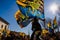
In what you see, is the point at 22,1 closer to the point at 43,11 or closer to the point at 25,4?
the point at 25,4

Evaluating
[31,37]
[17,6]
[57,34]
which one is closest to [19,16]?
[17,6]

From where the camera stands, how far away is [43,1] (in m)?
5.84

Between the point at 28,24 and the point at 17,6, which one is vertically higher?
the point at 17,6

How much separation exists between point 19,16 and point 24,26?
306 mm

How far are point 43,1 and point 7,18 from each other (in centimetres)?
110

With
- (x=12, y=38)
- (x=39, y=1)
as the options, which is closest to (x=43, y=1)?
(x=39, y=1)

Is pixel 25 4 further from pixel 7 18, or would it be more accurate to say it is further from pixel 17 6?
pixel 7 18

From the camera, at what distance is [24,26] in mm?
5719

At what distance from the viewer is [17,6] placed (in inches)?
228

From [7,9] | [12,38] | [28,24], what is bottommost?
[12,38]

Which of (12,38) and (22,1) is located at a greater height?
(22,1)

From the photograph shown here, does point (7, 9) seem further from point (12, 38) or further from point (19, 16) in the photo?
point (12, 38)

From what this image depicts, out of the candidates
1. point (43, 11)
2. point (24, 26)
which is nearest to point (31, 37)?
point (24, 26)

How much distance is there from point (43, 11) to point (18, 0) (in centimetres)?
75
